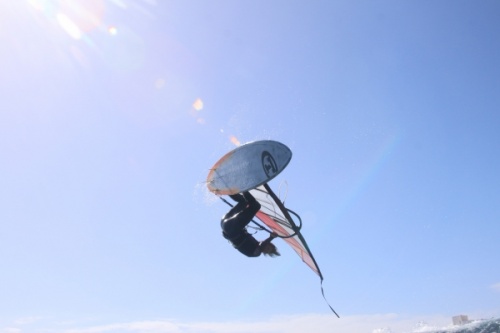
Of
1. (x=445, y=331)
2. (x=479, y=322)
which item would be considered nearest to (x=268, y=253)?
(x=445, y=331)

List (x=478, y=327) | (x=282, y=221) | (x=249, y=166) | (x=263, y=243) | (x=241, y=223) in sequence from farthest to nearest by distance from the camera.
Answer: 1. (x=478, y=327)
2. (x=282, y=221)
3. (x=263, y=243)
4. (x=241, y=223)
5. (x=249, y=166)

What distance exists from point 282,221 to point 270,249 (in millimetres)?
2049

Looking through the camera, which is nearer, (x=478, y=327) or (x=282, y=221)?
(x=282, y=221)

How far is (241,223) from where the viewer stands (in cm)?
780

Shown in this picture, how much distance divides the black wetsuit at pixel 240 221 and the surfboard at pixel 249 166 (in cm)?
40

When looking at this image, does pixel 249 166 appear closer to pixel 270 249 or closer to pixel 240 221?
pixel 240 221

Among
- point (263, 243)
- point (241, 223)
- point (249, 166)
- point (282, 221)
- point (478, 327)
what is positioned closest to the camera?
point (249, 166)

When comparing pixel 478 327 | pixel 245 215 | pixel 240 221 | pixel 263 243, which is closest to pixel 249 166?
pixel 245 215

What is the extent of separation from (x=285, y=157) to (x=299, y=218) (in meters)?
1.71

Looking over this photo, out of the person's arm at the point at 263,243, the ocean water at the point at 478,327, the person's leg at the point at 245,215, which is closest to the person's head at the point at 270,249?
the person's arm at the point at 263,243

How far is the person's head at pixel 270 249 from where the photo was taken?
335 inches

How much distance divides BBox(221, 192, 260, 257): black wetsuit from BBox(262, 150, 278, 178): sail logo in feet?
2.38

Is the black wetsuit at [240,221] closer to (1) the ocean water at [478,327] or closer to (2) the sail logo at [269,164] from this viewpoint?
(2) the sail logo at [269,164]

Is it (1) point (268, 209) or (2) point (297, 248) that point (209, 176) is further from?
(2) point (297, 248)
